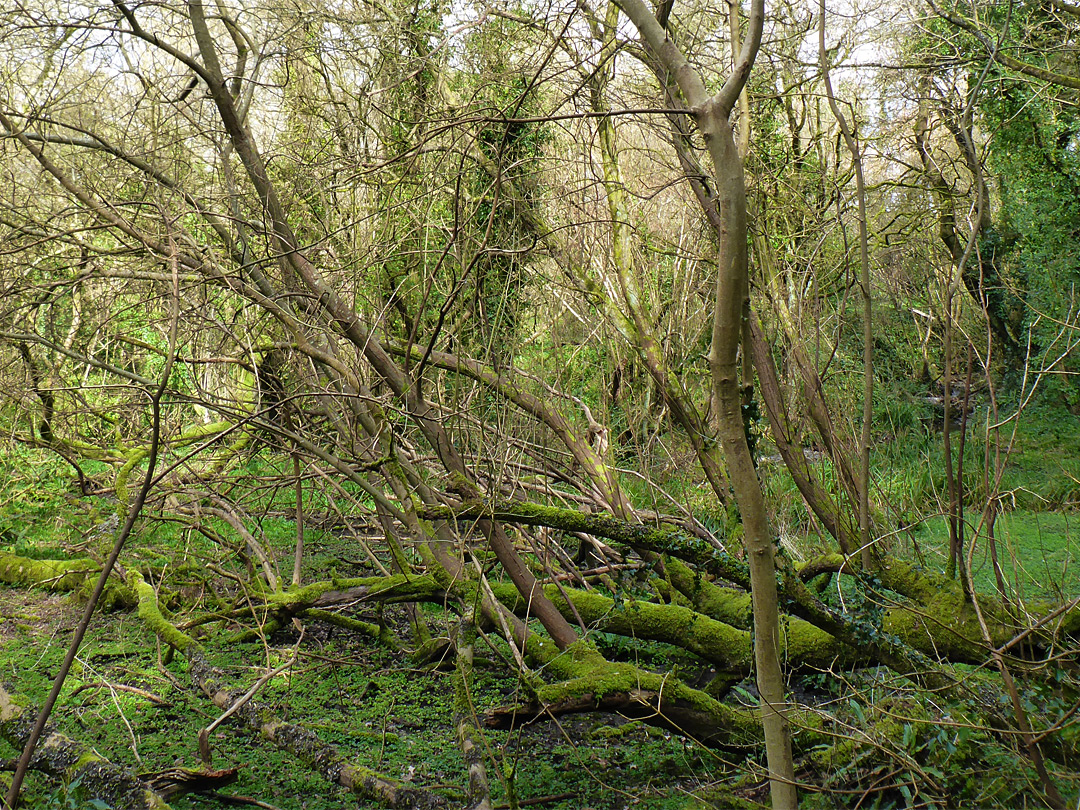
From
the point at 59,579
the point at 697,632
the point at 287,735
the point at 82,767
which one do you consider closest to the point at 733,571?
the point at 697,632

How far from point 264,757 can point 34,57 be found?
388 centimetres

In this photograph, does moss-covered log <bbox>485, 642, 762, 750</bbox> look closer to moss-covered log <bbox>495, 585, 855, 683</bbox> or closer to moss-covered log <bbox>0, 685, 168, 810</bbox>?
moss-covered log <bbox>495, 585, 855, 683</bbox>

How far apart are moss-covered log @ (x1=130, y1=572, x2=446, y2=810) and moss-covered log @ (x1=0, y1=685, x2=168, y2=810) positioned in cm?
62

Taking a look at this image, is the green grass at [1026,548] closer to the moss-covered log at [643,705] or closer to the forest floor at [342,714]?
the forest floor at [342,714]

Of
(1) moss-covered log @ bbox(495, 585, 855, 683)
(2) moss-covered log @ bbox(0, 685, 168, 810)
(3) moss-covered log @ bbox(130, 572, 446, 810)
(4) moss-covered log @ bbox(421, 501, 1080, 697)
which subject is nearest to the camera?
(2) moss-covered log @ bbox(0, 685, 168, 810)

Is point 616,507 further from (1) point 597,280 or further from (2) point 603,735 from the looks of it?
(1) point 597,280

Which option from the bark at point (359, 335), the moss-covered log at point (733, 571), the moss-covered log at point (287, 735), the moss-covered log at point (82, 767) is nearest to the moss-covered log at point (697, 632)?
the bark at point (359, 335)

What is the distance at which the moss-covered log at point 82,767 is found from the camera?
8.55 ft

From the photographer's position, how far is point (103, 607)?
208 inches

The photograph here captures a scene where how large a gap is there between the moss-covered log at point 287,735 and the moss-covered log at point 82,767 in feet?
2.02

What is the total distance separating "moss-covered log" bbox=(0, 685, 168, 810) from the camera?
2605 mm

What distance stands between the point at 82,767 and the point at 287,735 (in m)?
0.83

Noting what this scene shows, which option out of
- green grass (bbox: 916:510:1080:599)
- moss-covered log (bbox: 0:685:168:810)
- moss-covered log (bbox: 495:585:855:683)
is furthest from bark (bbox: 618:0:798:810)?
green grass (bbox: 916:510:1080:599)

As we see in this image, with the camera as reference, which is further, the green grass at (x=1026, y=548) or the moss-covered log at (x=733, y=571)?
the green grass at (x=1026, y=548)
